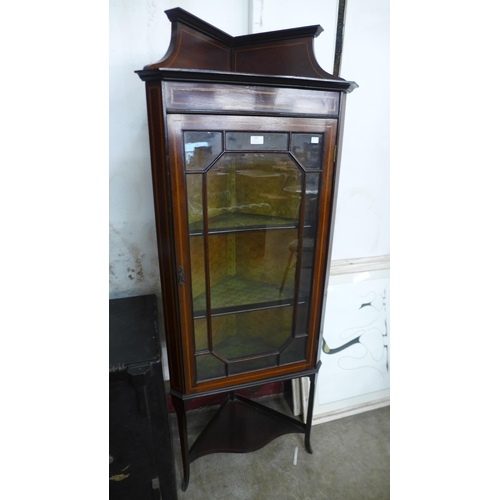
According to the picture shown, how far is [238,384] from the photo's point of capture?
3.77 ft

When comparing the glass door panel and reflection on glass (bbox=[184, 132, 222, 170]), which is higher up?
reflection on glass (bbox=[184, 132, 222, 170])

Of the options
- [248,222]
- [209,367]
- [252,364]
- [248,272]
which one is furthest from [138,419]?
[248,222]

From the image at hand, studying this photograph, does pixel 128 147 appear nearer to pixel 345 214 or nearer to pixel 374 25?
pixel 345 214

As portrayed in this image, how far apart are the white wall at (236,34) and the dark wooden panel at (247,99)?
0.41 meters

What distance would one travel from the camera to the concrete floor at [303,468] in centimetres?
125

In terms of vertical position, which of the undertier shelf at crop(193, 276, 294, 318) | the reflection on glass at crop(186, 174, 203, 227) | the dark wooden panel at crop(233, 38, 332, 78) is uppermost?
the dark wooden panel at crop(233, 38, 332, 78)

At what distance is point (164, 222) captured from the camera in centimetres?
95

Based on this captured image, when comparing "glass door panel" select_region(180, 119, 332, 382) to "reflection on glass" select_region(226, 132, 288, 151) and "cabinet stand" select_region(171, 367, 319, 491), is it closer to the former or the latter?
"reflection on glass" select_region(226, 132, 288, 151)

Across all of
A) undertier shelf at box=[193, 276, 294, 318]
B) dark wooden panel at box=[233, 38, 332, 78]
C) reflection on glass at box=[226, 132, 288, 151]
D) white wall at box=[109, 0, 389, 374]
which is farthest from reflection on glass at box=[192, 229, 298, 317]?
dark wooden panel at box=[233, 38, 332, 78]

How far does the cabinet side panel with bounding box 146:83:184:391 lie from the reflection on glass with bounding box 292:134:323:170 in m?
0.38

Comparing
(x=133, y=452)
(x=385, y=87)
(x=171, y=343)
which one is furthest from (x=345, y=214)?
(x=133, y=452)

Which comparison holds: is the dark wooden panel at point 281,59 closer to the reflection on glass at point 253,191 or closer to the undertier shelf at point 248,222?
the reflection on glass at point 253,191

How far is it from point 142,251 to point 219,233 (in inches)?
17.4

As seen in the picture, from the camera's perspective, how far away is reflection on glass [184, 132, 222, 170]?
2.90 feet
